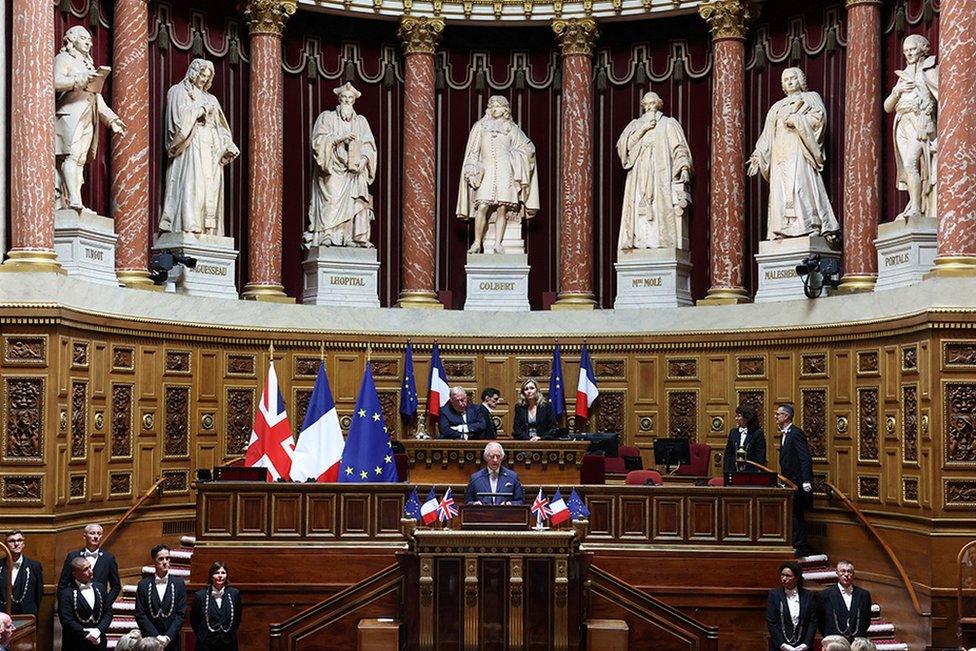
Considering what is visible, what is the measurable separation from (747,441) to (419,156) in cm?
809

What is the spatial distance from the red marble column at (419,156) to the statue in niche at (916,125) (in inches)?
311

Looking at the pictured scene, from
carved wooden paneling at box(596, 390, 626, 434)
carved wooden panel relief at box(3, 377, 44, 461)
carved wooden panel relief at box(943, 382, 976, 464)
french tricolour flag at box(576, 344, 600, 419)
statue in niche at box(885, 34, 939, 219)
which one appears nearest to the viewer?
carved wooden panel relief at box(943, 382, 976, 464)

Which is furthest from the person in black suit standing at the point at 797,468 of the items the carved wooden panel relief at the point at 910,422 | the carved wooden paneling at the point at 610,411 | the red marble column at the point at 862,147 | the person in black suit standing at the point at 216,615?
the person in black suit standing at the point at 216,615

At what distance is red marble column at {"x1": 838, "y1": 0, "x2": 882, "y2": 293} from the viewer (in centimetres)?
2323

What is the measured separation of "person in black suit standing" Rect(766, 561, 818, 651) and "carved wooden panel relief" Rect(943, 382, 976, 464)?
11.7 ft

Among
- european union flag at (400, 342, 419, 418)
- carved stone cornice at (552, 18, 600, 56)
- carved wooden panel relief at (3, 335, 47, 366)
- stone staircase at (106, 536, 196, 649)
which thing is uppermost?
carved stone cornice at (552, 18, 600, 56)

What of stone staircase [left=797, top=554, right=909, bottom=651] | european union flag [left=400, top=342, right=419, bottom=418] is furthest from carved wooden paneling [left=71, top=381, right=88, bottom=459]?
stone staircase [left=797, top=554, right=909, bottom=651]

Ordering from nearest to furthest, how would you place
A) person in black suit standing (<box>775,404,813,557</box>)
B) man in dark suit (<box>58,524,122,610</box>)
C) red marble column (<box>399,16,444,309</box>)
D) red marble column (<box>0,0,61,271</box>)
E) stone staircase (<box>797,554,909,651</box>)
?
man in dark suit (<box>58,524,122,610</box>) < stone staircase (<box>797,554,909,651</box>) < red marble column (<box>0,0,61,271</box>) < person in black suit standing (<box>775,404,813,557</box>) < red marble column (<box>399,16,444,309</box>)

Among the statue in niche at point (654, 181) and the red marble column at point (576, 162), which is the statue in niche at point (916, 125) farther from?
the red marble column at point (576, 162)

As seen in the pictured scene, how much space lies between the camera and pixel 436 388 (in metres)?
24.8

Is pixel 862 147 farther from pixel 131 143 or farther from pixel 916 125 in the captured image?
pixel 131 143

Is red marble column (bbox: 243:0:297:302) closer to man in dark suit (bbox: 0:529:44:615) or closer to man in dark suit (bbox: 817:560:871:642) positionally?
man in dark suit (bbox: 0:529:44:615)

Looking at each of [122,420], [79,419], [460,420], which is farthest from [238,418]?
[460,420]

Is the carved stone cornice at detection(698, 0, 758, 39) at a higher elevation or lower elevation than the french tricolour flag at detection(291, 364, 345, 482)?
higher
